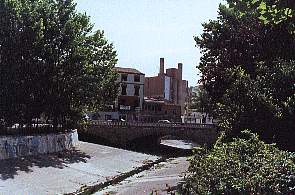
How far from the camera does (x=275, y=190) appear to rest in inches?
489

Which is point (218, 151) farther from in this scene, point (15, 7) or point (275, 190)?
point (15, 7)

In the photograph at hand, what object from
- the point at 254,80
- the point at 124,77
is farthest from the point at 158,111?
the point at 254,80

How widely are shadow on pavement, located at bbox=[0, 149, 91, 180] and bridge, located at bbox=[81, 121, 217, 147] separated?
52.1 feet

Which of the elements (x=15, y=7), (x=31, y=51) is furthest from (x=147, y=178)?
(x=15, y=7)

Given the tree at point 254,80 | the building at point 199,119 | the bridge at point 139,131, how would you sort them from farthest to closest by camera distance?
the building at point 199,119 → the bridge at point 139,131 → the tree at point 254,80

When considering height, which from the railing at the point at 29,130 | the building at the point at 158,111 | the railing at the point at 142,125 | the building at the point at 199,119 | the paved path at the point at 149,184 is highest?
the building at the point at 158,111

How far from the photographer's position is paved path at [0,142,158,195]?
2845 centimetres

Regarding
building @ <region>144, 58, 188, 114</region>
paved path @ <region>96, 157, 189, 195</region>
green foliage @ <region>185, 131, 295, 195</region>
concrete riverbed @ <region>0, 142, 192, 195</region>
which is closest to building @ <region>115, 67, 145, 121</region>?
building @ <region>144, 58, 188, 114</region>

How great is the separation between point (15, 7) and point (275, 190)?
3268cm

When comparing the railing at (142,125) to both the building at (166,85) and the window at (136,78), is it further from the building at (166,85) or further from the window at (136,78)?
the building at (166,85)

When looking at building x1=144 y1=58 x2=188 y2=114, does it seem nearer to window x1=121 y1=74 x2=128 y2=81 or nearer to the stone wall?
window x1=121 y1=74 x2=128 y2=81

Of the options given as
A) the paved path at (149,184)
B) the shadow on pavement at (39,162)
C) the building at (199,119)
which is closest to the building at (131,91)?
the building at (199,119)

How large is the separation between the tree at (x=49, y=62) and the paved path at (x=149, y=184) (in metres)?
10.9

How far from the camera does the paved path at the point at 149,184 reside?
27.6 meters
